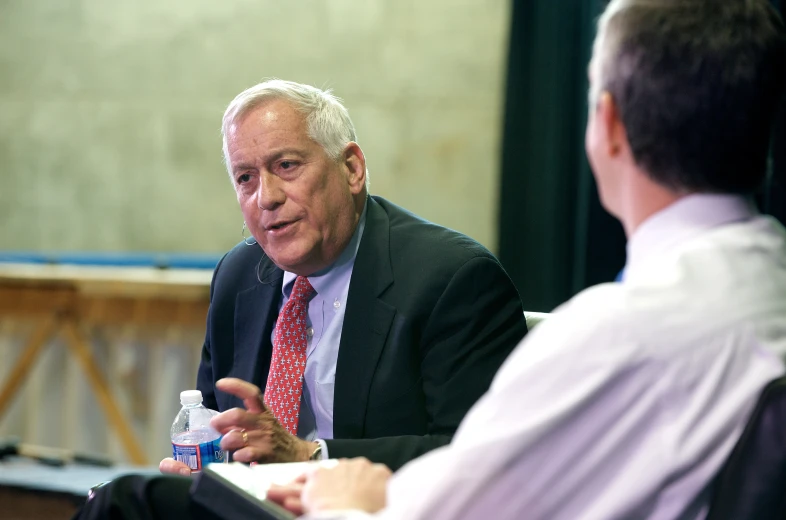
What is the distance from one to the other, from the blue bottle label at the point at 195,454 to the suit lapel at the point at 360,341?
275 mm

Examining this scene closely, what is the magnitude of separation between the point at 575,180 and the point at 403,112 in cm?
90

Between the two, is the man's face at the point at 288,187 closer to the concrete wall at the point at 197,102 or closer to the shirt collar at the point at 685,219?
the shirt collar at the point at 685,219

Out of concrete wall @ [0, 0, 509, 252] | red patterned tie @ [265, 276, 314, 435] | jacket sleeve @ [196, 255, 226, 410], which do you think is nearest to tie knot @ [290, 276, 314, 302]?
red patterned tie @ [265, 276, 314, 435]

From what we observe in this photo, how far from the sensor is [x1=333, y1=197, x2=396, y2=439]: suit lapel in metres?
1.71

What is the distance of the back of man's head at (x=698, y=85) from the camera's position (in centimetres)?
84

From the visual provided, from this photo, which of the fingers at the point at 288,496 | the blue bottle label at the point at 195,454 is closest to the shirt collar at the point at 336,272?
the blue bottle label at the point at 195,454

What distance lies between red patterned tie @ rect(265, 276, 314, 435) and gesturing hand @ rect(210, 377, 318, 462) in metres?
0.27

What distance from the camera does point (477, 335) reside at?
1.70 metres

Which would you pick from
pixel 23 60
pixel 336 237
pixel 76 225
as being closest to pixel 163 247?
pixel 76 225

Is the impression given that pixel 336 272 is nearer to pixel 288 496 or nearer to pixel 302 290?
pixel 302 290

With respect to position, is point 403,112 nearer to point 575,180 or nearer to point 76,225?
point 575,180

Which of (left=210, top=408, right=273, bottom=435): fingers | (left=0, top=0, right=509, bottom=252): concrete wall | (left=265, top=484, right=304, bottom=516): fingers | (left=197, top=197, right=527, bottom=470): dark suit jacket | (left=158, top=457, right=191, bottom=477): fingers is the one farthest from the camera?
(left=0, top=0, right=509, bottom=252): concrete wall

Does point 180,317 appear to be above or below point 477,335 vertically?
below

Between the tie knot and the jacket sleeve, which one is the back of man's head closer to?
the tie knot
